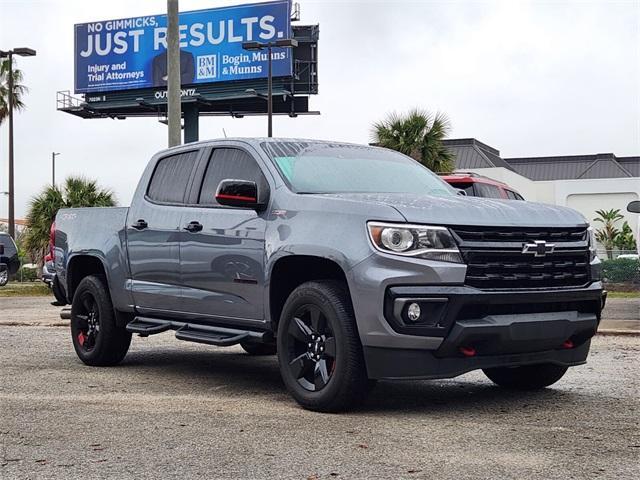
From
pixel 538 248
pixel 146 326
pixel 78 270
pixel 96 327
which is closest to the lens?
pixel 538 248

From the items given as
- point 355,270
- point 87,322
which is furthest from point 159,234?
point 355,270

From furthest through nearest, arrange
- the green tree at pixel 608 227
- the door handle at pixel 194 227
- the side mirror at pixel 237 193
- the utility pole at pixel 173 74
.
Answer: the green tree at pixel 608 227
the utility pole at pixel 173 74
the door handle at pixel 194 227
the side mirror at pixel 237 193

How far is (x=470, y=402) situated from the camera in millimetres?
6477

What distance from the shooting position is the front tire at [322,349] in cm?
580

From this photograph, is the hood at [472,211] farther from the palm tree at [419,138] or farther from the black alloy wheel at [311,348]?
the palm tree at [419,138]

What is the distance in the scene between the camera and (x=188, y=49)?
4581cm

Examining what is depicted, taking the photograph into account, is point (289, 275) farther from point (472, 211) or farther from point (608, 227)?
point (608, 227)

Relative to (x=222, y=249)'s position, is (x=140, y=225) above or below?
above

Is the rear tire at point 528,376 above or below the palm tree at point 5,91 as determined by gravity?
below

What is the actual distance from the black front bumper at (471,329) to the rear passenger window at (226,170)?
186cm

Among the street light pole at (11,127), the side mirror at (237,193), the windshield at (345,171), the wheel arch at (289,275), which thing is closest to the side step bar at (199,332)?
the wheel arch at (289,275)

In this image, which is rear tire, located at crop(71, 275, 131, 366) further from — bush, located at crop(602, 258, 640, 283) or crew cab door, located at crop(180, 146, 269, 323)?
bush, located at crop(602, 258, 640, 283)

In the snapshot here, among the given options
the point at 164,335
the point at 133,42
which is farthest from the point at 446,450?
the point at 133,42

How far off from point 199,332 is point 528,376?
2487 millimetres
